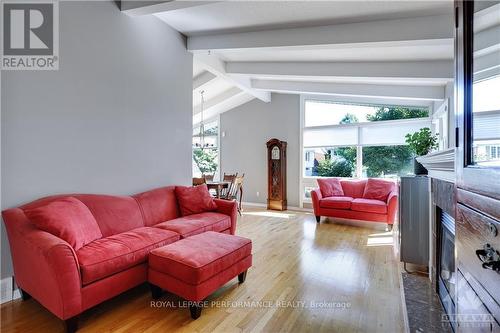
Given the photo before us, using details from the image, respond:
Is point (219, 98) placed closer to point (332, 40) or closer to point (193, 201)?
point (193, 201)

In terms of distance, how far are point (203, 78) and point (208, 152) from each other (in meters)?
2.80

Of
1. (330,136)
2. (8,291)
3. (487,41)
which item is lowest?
(8,291)

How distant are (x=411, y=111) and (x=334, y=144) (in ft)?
5.52

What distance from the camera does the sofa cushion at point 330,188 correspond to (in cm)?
Answer: 536

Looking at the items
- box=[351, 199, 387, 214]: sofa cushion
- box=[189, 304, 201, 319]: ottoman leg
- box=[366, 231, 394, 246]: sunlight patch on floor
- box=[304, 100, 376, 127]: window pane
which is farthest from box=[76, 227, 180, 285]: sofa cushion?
box=[304, 100, 376, 127]: window pane

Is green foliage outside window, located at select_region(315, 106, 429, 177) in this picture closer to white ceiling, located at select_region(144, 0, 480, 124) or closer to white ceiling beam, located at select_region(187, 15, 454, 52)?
white ceiling, located at select_region(144, 0, 480, 124)

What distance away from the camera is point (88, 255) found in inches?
77.0

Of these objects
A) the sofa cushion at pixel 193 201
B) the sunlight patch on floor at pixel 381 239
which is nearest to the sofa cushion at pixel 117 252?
the sofa cushion at pixel 193 201

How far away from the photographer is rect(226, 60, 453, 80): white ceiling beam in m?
3.58

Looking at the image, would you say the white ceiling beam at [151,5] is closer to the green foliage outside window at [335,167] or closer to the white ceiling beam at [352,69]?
the white ceiling beam at [352,69]

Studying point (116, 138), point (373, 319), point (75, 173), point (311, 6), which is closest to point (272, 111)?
point (311, 6)

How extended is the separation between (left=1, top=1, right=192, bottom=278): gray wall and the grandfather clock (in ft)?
9.73

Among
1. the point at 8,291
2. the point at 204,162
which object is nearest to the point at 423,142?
the point at 8,291

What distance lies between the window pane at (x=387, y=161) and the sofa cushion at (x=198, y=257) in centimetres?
431
